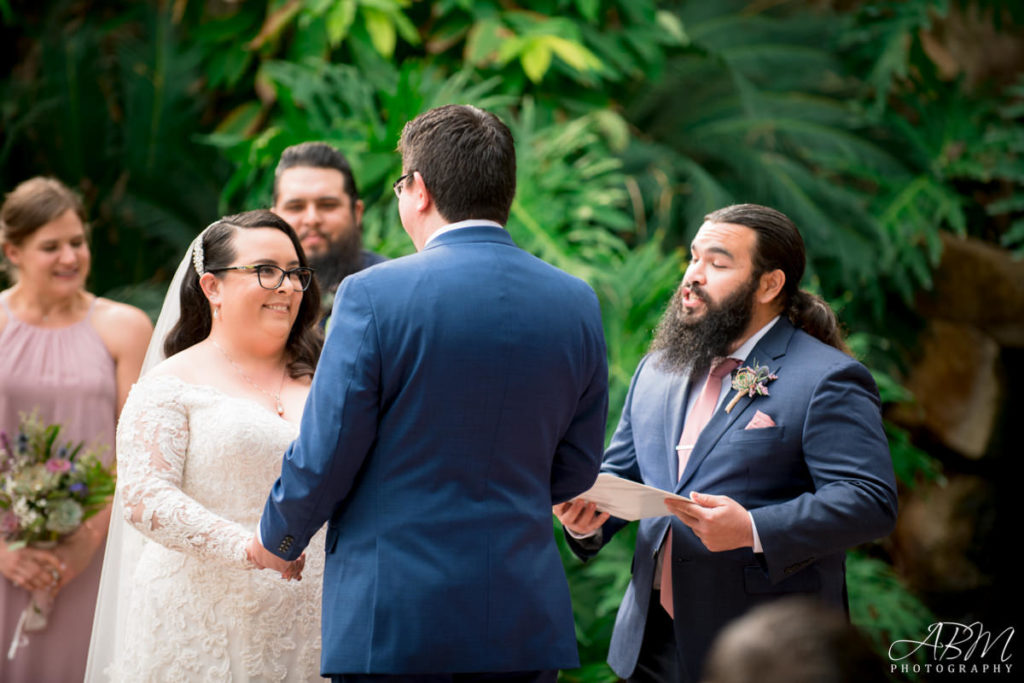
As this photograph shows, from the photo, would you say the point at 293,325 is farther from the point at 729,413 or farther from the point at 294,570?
the point at 729,413

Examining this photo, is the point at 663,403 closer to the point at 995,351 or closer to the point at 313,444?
the point at 313,444

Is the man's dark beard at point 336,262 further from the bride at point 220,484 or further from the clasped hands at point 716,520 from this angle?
the clasped hands at point 716,520

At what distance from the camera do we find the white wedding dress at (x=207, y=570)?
267cm

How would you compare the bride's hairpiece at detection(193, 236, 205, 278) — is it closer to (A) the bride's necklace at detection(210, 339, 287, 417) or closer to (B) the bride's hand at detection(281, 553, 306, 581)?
(A) the bride's necklace at detection(210, 339, 287, 417)

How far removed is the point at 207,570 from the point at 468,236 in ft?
3.92

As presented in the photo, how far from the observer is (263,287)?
2.85 metres

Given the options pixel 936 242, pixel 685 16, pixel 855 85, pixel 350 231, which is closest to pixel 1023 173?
pixel 936 242

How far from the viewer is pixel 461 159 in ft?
7.38

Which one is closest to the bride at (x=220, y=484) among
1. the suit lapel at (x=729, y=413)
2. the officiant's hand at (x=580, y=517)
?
the officiant's hand at (x=580, y=517)

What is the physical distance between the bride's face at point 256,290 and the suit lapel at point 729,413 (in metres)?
1.21

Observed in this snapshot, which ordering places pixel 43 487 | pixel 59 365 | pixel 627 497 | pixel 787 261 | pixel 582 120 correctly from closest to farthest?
pixel 627 497
pixel 787 261
pixel 43 487
pixel 59 365
pixel 582 120

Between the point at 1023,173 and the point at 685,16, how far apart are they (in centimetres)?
267

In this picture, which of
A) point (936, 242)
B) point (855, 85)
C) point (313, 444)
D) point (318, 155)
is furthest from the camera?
point (855, 85)

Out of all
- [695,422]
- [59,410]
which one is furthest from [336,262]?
[695,422]
